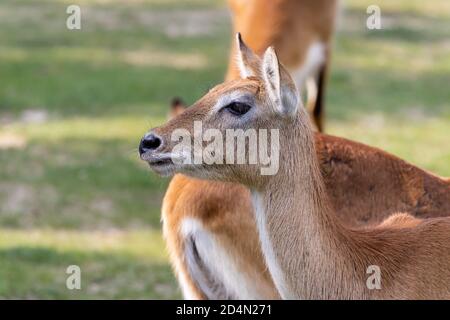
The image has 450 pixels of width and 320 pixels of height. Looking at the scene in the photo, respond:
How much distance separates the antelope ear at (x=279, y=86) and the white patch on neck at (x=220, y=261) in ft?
3.50


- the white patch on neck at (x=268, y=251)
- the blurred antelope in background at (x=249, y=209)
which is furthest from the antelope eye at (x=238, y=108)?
the blurred antelope in background at (x=249, y=209)

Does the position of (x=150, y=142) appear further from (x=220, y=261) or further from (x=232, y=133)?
(x=220, y=261)

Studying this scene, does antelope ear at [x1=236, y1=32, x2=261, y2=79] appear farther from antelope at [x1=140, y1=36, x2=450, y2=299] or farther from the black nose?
the black nose

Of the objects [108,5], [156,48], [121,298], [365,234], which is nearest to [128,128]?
[156,48]

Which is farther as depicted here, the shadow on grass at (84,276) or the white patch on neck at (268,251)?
the shadow on grass at (84,276)

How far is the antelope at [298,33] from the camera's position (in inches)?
295

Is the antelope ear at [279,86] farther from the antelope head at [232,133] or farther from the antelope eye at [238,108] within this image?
the antelope eye at [238,108]

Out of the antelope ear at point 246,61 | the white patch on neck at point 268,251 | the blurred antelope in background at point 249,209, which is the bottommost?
the white patch on neck at point 268,251

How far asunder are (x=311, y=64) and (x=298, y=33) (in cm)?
32

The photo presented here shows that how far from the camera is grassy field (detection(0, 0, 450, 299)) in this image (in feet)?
25.1

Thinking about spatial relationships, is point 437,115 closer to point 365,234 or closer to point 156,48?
point 156,48

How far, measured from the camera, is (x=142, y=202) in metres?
8.88
